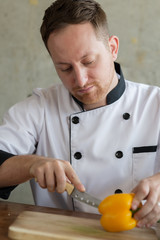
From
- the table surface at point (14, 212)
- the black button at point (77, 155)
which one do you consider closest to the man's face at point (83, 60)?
the black button at point (77, 155)

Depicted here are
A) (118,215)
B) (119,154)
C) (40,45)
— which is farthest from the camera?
(40,45)

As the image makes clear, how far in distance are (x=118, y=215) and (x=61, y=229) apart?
17 cm

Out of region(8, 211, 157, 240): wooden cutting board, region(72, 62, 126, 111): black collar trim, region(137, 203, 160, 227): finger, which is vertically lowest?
region(8, 211, 157, 240): wooden cutting board

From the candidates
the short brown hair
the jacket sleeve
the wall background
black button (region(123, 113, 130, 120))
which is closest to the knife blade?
the jacket sleeve

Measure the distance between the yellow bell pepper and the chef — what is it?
0.93 feet

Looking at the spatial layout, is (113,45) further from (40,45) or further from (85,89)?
(40,45)

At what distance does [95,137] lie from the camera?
4.84 ft

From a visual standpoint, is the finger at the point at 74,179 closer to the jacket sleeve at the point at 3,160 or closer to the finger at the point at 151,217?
the finger at the point at 151,217

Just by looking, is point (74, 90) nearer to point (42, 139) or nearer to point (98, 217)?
point (42, 139)

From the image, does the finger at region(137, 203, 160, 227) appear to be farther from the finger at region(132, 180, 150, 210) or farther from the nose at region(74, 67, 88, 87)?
the nose at region(74, 67, 88, 87)

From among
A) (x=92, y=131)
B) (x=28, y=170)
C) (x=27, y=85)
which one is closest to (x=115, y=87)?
(x=92, y=131)

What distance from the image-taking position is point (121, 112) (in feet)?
5.02

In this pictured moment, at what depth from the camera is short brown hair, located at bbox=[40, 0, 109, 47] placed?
1341mm

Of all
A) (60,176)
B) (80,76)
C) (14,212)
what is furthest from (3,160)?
(80,76)
